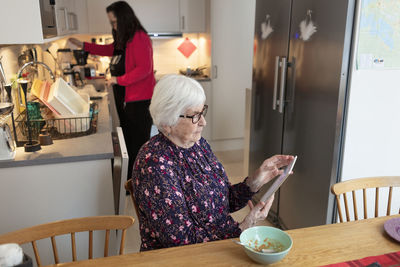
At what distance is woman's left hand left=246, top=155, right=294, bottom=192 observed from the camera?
4.85 feet

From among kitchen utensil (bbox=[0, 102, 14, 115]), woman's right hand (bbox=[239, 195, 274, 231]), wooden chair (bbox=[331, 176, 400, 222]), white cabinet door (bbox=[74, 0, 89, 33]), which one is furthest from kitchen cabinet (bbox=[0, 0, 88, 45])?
white cabinet door (bbox=[74, 0, 89, 33])

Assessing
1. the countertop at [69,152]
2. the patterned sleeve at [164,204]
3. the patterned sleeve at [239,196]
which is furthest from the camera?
the countertop at [69,152]

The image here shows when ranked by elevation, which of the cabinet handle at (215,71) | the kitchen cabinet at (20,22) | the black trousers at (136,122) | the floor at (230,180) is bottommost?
the floor at (230,180)

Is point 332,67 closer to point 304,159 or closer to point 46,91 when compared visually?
point 304,159

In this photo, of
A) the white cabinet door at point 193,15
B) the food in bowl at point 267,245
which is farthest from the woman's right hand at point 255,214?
the white cabinet door at point 193,15

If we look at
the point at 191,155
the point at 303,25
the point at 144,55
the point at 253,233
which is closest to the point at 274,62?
the point at 303,25

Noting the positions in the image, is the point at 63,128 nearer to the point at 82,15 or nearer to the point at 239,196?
the point at 239,196

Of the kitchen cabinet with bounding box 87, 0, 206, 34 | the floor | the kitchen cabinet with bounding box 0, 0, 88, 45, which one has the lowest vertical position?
the floor

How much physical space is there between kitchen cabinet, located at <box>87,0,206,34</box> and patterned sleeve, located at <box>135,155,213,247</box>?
10.6 ft

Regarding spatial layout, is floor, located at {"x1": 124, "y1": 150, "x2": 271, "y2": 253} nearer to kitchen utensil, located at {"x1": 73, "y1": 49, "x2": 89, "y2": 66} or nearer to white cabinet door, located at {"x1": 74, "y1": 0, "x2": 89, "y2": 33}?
kitchen utensil, located at {"x1": 73, "y1": 49, "x2": 89, "y2": 66}

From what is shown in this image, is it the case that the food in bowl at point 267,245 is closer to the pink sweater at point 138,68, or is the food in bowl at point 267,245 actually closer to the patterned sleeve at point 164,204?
the patterned sleeve at point 164,204

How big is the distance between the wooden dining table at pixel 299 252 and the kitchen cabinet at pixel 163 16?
3416 millimetres

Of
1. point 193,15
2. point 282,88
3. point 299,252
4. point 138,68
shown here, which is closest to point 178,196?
point 299,252

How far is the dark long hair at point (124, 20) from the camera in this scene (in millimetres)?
2844
